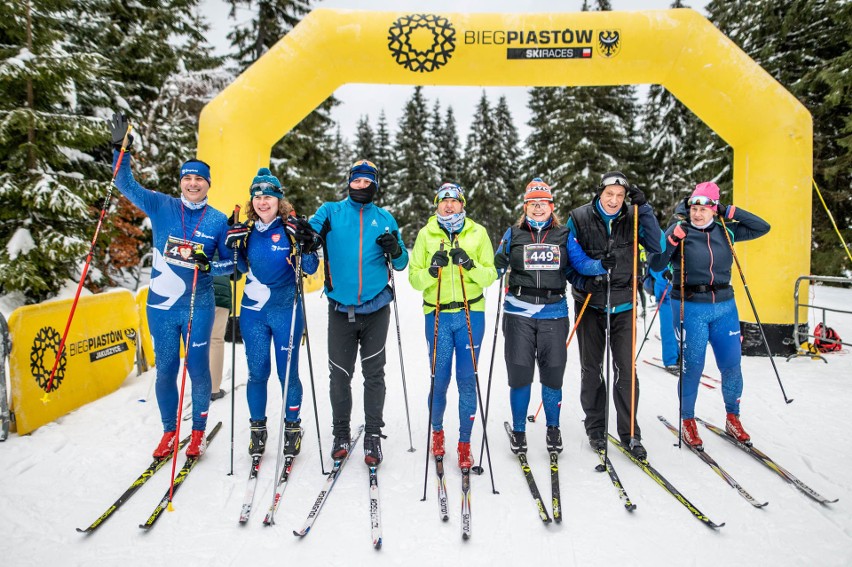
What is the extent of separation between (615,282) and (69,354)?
16.8 feet

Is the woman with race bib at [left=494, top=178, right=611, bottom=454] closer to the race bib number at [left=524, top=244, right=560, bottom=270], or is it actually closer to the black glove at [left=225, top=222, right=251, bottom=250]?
the race bib number at [left=524, top=244, right=560, bottom=270]

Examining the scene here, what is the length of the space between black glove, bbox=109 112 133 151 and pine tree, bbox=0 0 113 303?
15.7ft

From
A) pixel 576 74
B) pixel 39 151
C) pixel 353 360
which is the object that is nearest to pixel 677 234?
pixel 353 360

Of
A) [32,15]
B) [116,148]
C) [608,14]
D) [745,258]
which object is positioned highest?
[32,15]

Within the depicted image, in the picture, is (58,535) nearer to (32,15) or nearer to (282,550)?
(282,550)

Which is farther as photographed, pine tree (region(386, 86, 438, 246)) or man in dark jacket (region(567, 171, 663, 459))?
pine tree (region(386, 86, 438, 246))

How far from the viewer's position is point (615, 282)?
11.1ft

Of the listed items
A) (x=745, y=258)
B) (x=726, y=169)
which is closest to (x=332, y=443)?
(x=745, y=258)

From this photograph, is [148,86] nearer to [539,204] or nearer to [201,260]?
[201,260]

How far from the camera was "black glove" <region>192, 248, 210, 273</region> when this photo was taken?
3.23 m

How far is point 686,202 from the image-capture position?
375 centimetres

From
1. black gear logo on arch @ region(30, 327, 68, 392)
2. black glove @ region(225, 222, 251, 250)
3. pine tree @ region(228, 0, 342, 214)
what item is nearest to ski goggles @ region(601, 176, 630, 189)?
black glove @ region(225, 222, 251, 250)

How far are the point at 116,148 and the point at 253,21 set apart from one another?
13130mm

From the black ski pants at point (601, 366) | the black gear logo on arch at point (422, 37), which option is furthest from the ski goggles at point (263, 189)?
the black gear logo on arch at point (422, 37)
